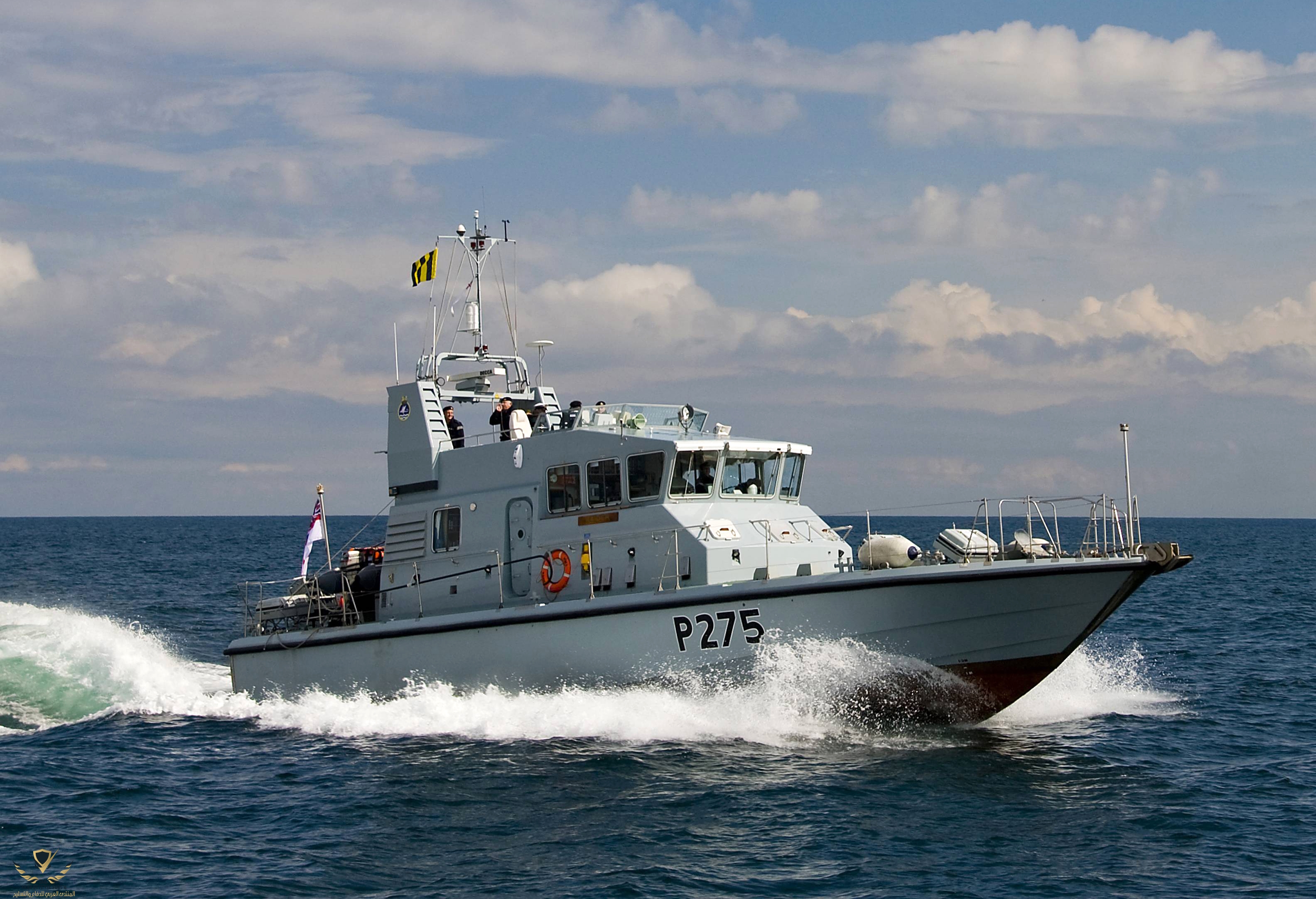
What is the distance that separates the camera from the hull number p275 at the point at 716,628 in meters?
12.9

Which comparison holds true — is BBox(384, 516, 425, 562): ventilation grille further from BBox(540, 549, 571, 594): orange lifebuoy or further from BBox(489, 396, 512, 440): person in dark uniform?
BBox(540, 549, 571, 594): orange lifebuoy

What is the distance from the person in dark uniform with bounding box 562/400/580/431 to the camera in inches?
587

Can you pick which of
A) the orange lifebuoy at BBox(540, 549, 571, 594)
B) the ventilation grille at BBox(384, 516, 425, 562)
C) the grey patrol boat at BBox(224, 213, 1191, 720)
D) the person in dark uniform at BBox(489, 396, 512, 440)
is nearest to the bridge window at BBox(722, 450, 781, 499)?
the grey patrol boat at BBox(224, 213, 1191, 720)

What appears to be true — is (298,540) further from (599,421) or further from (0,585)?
(599,421)

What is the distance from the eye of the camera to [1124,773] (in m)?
12.6

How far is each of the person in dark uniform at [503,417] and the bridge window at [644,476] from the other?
7.03 feet

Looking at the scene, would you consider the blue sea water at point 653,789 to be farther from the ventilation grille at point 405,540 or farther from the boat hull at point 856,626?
the ventilation grille at point 405,540

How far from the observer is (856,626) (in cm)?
1266

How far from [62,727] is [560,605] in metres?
7.00

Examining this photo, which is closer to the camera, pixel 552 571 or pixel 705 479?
pixel 705 479

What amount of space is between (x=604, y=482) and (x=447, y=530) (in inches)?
97.7
